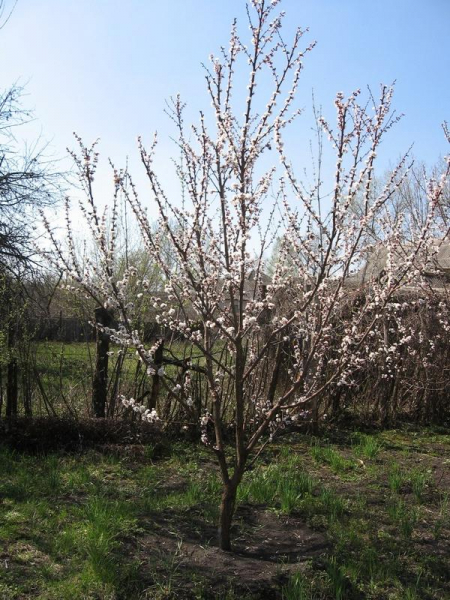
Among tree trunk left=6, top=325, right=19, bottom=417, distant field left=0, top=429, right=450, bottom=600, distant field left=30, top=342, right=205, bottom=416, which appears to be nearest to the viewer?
distant field left=0, top=429, right=450, bottom=600

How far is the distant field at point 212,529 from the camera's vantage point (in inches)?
121

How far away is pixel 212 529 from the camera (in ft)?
12.5

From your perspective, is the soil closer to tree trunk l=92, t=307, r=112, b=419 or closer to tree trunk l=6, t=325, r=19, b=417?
tree trunk l=92, t=307, r=112, b=419

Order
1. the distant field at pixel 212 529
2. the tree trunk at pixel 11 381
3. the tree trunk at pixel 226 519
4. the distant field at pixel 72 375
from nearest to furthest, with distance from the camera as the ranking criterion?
1. the distant field at pixel 212 529
2. the tree trunk at pixel 226 519
3. the tree trunk at pixel 11 381
4. the distant field at pixel 72 375

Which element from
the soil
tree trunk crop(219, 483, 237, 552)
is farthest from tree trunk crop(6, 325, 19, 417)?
tree trunk crop(219, 483, 237, 552)

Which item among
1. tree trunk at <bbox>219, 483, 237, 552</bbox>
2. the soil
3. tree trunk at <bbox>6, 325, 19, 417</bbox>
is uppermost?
Answer: tree trunk at <bbox>6, 325, 19, 417</bbox>

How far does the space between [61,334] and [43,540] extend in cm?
323

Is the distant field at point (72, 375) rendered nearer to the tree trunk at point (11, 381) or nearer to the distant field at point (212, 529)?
the tree trunk at point (11, 381)

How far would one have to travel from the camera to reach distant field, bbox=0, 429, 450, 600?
3.08 m

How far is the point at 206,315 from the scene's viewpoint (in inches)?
134

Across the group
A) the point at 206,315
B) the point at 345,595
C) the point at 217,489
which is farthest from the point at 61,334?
the point at 345,595

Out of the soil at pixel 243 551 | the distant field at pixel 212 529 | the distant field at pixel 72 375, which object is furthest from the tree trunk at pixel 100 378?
the soil at pixel 243 551

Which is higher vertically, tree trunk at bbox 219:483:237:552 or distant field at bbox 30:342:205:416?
distant field at bbox 30:342:205:416

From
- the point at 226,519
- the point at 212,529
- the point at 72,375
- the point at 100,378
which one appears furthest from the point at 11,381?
the point at 226,519
